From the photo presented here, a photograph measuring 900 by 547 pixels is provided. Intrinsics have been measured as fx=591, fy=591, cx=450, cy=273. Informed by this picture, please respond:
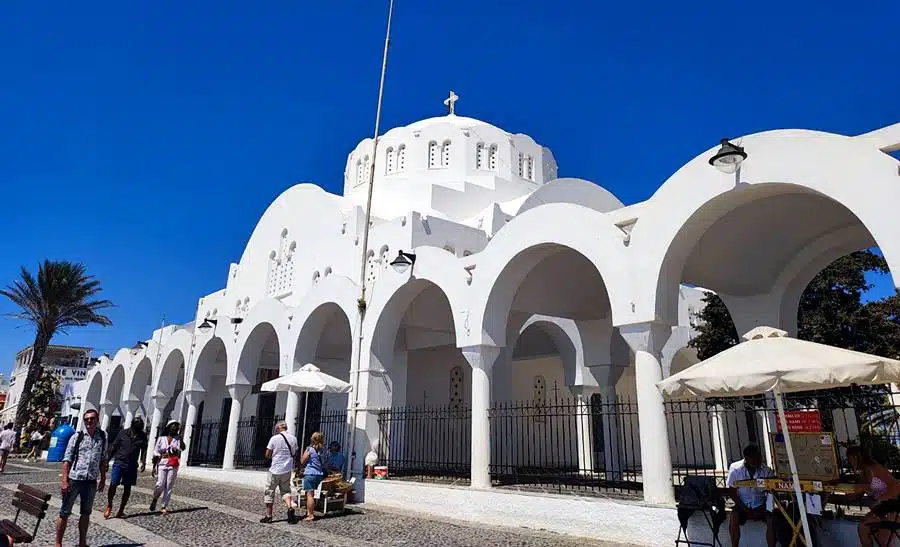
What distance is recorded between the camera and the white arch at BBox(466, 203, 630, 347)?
7.96 meters

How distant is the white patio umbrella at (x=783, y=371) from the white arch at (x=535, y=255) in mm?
2394

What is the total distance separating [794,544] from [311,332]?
10.8 meters

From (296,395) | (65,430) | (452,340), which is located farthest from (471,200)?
(65,430)

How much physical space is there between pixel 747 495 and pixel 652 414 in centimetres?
149

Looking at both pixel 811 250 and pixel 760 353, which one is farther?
pixel 811 250

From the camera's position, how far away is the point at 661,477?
7.05 m

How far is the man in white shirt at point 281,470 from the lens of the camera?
8.40m

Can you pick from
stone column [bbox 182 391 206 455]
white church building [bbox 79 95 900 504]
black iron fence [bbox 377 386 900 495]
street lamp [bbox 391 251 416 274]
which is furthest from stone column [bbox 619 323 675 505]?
stone column [bbox 182 391 206 455]

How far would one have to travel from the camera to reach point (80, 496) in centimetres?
603

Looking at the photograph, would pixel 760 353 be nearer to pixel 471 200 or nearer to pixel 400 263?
pixel 400 263

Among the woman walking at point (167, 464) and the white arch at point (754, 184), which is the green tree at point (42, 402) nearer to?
the woman walking at point (167, 464)

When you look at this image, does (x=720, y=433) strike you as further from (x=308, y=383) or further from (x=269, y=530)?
(x=269, y=530)

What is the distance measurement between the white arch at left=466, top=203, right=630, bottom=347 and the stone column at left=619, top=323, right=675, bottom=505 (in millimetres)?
393

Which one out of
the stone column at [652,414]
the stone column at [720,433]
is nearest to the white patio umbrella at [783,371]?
the stone column at [720,433]
